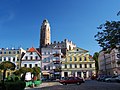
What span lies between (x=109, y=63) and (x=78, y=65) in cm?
1746

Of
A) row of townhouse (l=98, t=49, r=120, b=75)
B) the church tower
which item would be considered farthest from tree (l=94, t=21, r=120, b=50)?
the church tower

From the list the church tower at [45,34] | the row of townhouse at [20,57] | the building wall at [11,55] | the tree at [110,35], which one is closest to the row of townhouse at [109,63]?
the row of townhouse at [20,57]

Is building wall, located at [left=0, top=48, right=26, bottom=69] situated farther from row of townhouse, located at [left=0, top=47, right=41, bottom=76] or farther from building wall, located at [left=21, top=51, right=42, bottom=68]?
building wall, located at [left=21, top=51, right=42, bottom=68]

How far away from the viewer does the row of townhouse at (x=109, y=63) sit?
77.9 metres

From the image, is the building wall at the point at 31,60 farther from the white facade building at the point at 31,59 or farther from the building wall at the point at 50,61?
the building wall at the point at 50,61

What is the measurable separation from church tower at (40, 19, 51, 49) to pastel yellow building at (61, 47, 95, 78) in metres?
46.1

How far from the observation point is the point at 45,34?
122 metres

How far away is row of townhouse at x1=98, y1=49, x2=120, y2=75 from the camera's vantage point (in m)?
77.9

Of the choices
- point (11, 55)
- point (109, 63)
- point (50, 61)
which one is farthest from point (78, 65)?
point (11, 55)

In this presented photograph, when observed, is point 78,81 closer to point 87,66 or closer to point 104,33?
point 104,33

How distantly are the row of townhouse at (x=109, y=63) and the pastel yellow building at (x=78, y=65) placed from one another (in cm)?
815

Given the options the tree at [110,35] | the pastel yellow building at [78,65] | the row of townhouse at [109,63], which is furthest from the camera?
the row of townhouse at [109,63]

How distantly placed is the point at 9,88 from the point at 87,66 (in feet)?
188

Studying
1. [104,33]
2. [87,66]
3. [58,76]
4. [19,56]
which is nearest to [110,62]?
[87,66]
